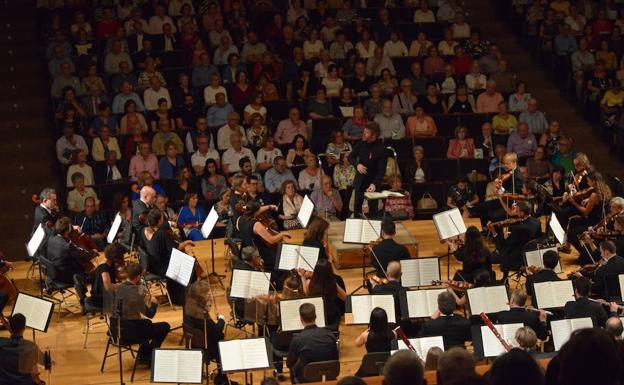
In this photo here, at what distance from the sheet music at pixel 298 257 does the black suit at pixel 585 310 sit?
2440 millimetres

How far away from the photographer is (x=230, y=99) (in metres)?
14.6

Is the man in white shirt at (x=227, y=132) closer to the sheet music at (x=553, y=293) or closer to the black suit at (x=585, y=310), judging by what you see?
the sheet music at (x=553, y=293)

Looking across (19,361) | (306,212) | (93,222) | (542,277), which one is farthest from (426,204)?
(19,361)

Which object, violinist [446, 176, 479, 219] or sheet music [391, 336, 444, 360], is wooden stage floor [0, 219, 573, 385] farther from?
sheet music [391, 336, 444, 360]

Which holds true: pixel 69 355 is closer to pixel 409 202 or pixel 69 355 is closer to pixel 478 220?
pixel 409 202

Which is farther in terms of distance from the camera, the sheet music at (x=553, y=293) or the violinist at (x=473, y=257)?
the violinist at (x=473, y=257)

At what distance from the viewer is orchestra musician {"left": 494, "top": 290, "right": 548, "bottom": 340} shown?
28.0 ft

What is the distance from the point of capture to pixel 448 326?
836cm

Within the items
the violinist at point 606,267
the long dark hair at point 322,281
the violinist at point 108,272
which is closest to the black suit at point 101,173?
the violinist at point 108,272

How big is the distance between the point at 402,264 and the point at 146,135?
5431 millimetres

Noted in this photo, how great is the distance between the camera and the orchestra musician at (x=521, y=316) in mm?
8523

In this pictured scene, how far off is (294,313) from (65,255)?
2.90 m

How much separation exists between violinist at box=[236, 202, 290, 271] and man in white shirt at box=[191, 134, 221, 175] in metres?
2.85

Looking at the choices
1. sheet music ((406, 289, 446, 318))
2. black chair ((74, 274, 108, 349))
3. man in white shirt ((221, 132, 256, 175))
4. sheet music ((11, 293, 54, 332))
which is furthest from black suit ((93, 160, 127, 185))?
sheet music ((406, 289, 446, 318))
